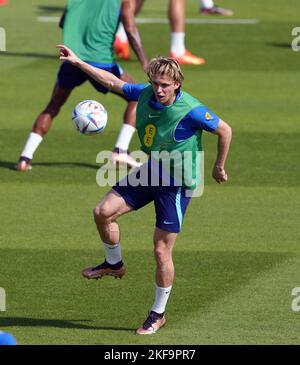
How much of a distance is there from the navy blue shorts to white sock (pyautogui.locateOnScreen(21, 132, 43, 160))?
5.72 meters

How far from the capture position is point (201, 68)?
23391 millimetres

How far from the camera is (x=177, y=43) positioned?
22.9 meters

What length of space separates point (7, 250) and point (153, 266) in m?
1.53

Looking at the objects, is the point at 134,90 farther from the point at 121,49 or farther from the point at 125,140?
the point at 121,49

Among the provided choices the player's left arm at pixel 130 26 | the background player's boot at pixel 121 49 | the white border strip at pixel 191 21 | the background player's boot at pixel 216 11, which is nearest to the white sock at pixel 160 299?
the player's left arm at pixel 130 26

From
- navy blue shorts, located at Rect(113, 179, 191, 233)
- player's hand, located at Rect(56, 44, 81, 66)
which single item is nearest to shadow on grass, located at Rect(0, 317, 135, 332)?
navy blue shorts, located at Rect(113, 179, 191, 233)

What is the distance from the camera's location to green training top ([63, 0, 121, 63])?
1612 centimetres

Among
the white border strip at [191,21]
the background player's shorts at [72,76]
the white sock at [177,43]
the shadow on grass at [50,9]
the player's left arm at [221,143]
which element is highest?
the player's left arm at [221,143]

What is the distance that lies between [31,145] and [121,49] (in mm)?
8012

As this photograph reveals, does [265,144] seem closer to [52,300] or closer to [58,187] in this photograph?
[58,187]

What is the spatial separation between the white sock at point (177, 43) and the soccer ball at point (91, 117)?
34.5 ft

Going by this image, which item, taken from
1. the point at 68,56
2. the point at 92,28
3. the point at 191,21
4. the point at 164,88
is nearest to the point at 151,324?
the point at 164,88

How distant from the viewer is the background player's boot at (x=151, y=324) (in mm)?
10352

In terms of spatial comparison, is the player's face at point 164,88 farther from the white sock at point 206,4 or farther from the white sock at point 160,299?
the white sock at point 206,4
